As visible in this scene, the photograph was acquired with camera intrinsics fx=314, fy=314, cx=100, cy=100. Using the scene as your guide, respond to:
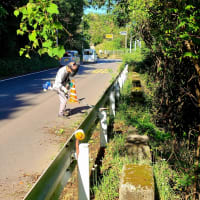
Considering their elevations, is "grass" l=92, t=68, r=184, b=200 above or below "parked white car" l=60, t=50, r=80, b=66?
below

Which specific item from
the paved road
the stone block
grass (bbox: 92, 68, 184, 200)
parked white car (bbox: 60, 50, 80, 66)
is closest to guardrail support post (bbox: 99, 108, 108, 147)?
grass (bbox: 92, 68, 184, 200)

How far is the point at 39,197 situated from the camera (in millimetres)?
2154

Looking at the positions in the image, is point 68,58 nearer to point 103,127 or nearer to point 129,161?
point 103,127

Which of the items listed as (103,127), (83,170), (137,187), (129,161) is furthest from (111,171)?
(137,187)

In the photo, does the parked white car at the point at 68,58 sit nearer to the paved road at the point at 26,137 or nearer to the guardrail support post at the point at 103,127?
the paved road at the point at 26,137

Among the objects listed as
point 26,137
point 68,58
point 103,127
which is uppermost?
point 68,58

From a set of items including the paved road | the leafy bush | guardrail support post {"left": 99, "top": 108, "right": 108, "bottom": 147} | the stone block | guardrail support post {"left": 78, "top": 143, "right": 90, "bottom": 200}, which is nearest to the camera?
the stone block

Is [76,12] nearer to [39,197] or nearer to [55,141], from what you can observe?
[55,141]

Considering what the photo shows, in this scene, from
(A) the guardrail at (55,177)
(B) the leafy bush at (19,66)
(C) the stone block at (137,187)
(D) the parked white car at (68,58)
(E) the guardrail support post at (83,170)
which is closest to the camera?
(A) the guardrail at (55,177)

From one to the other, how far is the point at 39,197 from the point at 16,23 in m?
28.5

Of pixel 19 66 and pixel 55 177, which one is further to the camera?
pixel 19 66

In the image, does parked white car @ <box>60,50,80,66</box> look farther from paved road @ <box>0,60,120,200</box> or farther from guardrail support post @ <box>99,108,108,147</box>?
guardrail support post @ <box>99,108,108,147</box>

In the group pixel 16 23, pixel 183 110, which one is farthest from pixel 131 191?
pixel 16 23

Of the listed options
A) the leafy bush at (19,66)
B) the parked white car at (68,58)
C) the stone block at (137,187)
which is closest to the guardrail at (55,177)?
the stone block at (137,187)
